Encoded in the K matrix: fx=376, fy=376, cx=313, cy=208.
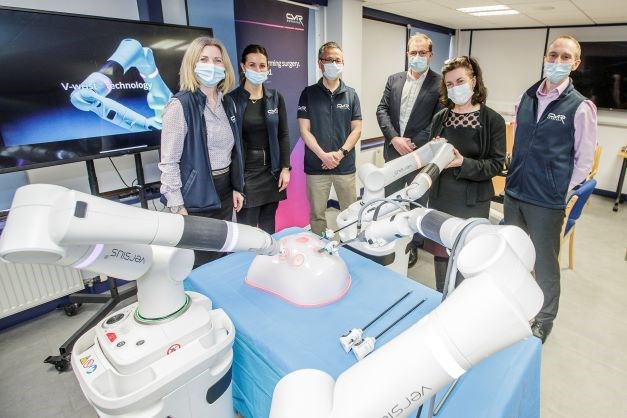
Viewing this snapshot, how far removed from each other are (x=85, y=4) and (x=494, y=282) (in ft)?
9.23

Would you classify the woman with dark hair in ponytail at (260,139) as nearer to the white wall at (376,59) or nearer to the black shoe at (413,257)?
the black shoe at (413,257)

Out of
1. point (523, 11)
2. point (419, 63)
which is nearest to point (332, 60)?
point (419, 63)

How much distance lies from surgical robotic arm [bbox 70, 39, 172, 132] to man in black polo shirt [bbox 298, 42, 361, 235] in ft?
3.26

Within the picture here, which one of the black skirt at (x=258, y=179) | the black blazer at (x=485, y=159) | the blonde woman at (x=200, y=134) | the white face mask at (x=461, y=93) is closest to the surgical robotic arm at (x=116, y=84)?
the blonde woman at (x=200, y=134)

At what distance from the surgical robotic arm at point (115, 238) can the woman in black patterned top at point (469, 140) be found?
135 cm

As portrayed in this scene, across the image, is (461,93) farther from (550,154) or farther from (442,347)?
(442,347)

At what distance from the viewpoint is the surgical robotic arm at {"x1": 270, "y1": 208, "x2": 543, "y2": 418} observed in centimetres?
45

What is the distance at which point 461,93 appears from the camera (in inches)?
78.5

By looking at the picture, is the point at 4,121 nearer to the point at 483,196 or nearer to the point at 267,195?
the point at 267,195

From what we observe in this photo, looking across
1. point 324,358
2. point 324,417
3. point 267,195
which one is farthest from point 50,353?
point 324,417

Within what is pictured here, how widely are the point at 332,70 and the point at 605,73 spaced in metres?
4.21

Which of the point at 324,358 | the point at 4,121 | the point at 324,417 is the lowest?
the point at 324,358

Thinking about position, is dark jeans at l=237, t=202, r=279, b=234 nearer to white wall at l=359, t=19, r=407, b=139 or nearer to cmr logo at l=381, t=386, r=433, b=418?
cmr logo at l=381, t=386, r=433, b=418

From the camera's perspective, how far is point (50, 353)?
7.13ft
